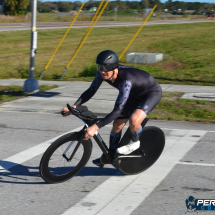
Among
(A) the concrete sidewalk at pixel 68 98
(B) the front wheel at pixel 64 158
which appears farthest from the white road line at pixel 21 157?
(A) the concrete sidewalk at pixel 68 98

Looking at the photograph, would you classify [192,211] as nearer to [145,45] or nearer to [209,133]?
[209,133]

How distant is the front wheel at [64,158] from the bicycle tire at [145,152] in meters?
0.53

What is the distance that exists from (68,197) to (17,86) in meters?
8.92

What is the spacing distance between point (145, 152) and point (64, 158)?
1258 mm

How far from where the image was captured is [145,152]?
555 cm

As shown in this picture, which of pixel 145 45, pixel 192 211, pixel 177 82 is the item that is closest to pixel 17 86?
pixel 177 82

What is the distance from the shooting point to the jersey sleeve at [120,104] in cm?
452

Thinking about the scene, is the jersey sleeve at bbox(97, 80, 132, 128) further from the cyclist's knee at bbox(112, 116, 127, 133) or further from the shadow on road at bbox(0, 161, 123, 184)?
the shadow on road at bbox(0, 161, 123, 184)

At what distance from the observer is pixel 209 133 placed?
790 centimetres

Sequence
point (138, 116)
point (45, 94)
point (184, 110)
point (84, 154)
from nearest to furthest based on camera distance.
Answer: point (138, 116), point (84, 154), point (184, 110), point (45, 94)

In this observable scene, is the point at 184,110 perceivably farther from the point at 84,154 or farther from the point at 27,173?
the point at 27,173

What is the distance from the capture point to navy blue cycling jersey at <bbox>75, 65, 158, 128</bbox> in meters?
4.55

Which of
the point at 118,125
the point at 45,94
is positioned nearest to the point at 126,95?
the point at 118,125

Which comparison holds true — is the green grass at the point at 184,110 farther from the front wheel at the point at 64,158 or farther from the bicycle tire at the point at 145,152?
the front wheel at the point at 64,158
